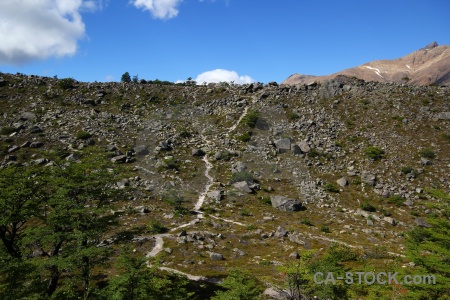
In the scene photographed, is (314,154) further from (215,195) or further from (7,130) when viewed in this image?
(7,130)

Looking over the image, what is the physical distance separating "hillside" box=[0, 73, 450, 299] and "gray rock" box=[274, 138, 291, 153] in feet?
1.42

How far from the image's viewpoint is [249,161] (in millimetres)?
62156

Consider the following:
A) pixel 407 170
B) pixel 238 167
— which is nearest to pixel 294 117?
pixel 238 167

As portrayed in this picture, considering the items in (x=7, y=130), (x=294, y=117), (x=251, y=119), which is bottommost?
(x=7, y=130)

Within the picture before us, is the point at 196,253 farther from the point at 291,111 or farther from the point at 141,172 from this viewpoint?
the point at 291,111

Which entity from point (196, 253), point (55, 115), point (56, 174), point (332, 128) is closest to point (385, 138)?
point (332, 128)

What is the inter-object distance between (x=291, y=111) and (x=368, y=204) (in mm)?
36234

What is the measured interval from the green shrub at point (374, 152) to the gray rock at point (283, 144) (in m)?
16.2

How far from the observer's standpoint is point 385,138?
64.9m

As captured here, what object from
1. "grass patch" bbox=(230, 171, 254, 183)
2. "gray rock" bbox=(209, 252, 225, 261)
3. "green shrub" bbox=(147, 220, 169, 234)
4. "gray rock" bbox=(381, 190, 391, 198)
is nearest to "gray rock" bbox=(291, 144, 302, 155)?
"grass patch" bbox=(230, 171, 254, 183)

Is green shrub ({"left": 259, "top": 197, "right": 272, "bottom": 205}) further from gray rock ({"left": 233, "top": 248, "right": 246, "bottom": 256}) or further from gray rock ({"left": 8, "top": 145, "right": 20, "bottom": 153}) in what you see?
gray rock ({"left": 8, "top": 145, "right": 20, "bottom": 153})

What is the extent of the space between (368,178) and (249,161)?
23312 mm

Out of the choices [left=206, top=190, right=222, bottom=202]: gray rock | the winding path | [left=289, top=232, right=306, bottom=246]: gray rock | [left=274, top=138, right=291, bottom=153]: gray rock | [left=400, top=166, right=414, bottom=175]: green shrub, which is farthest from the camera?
[left=274, top=138, right=291, bottom=153]: gray rock

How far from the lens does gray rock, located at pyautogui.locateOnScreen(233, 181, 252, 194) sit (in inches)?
2078
